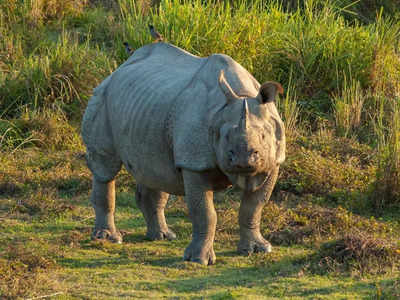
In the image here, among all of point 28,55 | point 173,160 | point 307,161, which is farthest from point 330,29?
point 173,160

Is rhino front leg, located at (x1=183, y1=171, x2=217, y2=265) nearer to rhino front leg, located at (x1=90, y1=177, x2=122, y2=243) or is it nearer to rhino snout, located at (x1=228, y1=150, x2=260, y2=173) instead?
rhino snout, located at (x1=228, y1=150, x2=260, y2=173)

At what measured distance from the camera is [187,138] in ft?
18.4

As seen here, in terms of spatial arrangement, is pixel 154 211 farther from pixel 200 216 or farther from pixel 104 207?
pixel 200 216

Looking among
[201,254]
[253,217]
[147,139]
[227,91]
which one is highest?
[227,91]

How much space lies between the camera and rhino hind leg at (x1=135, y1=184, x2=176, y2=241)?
6.80m

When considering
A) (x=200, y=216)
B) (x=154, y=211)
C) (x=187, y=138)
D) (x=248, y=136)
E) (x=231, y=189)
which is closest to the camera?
(x=248, y=136)

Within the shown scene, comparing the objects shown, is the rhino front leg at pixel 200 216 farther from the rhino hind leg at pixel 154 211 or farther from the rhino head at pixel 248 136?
the rhino hind leg at pixel 154 211

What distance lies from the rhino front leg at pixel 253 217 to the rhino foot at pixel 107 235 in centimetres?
109

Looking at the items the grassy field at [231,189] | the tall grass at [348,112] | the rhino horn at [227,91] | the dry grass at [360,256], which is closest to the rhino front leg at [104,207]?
the grassy field at [231,189]

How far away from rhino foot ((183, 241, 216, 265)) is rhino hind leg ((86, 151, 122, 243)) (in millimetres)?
998

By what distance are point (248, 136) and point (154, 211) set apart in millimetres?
1904

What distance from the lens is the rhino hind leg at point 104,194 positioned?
22.0 feet

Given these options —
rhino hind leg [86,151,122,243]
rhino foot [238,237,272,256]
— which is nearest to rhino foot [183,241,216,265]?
rhino foot [238,237,272,256]

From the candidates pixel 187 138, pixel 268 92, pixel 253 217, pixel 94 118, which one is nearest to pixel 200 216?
pixel 253 217
